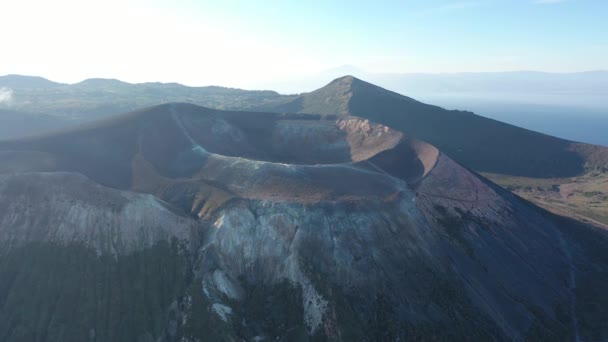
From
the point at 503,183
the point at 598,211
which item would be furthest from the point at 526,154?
the point at 598,211

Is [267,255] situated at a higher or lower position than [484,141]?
lower

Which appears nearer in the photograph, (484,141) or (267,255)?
(267,255)

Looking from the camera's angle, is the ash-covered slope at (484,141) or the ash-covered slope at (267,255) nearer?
the ash-covered slope at (267,255)

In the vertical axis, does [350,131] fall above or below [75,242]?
above

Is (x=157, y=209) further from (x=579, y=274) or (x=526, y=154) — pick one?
(x=526, y=154)

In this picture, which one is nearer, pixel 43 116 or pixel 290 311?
pixel 290 311
